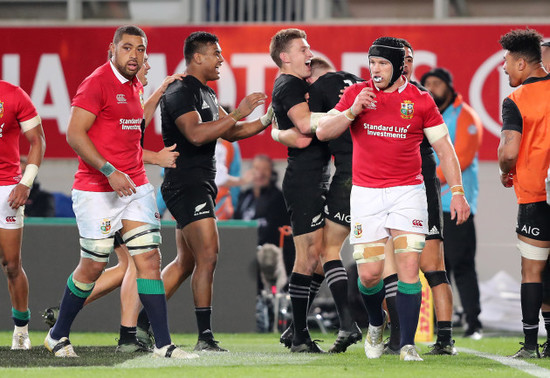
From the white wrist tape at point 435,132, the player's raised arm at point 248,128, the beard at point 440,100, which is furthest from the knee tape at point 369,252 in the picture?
the beard at point 440,100

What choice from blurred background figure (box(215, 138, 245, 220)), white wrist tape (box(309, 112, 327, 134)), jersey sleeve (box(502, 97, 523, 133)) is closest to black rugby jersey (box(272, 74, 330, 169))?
white wrist tape (box(309, 112, 327, 134))

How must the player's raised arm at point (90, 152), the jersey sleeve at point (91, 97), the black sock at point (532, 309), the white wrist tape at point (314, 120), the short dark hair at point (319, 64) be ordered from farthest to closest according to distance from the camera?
the short dark hair at point (319, 64) → the white wrist tape at point (314, 120) → the black sock at point (532, 309) → the jersey sleeve at point (91, 97) → the player's raised arm at point (90, 152)

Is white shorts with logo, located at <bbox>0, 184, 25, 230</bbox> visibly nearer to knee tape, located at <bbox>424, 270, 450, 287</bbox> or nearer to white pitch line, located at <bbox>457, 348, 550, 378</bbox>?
knee tape, located at <bbox>424, 270, 450, 287</bbox>

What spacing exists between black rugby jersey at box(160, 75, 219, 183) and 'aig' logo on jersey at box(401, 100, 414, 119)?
61.9 inches

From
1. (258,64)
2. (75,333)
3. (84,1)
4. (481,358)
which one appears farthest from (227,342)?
(84,1)

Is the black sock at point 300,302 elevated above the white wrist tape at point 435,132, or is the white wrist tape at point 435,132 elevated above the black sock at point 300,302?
the white wrist tape at point 435,132

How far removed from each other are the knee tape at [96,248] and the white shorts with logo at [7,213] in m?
1.09

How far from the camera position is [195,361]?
619cm

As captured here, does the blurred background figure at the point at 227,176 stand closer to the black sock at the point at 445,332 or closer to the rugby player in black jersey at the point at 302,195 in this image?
the rugby player in black jersey at the point at 302,195

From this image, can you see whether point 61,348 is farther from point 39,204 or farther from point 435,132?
point 39,204

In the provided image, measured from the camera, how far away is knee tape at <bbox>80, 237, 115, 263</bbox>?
652cm

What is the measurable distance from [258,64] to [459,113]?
4142 mm

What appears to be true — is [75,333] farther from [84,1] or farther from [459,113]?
[84,1]

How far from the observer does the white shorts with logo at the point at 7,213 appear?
7406mm
